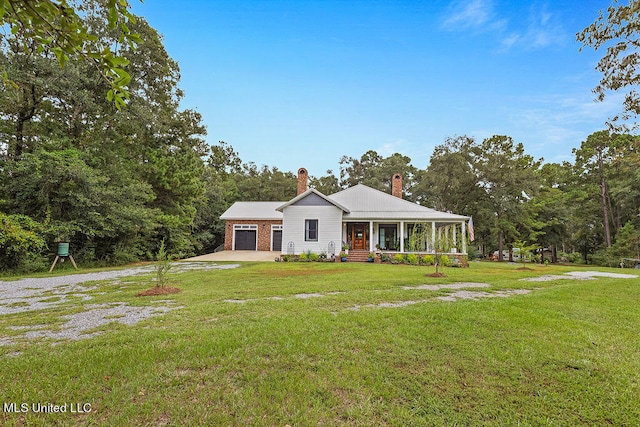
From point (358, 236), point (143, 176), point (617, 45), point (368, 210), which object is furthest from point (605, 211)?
point (143, 176)

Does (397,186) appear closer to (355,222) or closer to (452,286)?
(355,222)

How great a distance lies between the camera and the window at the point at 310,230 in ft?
61.2

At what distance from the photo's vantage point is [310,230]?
18.7m

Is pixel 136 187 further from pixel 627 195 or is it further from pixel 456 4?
pixel 627 195

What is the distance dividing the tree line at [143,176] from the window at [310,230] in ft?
23.8

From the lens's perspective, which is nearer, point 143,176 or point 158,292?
point 158,292

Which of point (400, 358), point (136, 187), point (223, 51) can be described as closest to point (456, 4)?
point (223, 51)

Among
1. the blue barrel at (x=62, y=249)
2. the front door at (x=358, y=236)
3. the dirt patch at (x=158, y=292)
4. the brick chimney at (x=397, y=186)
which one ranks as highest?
the brick chimney at (x=397, y=186)

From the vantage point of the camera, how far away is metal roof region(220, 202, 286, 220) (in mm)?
24719

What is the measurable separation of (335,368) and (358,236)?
17.2 meters

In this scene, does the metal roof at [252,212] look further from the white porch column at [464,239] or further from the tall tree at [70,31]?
the tall tree at [70,31]

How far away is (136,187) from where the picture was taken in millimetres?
14820

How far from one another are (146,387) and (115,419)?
0.40 meters

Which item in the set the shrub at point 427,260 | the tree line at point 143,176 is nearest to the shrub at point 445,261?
the shrub at point 427,260
